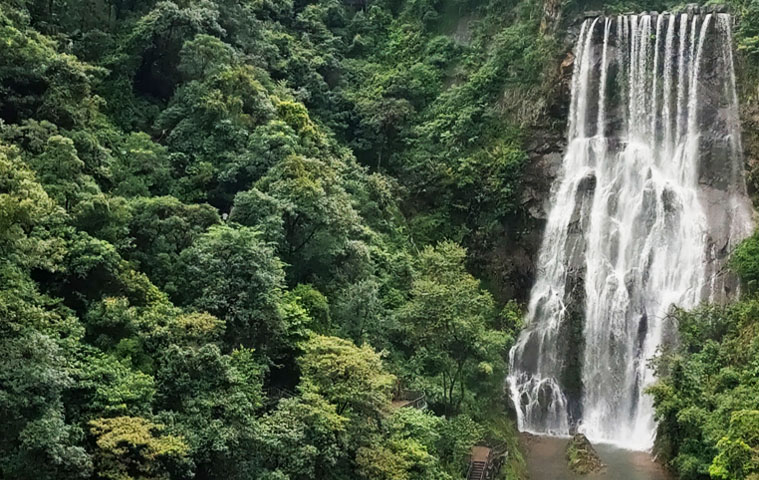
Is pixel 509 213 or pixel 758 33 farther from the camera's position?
pixel 509 213

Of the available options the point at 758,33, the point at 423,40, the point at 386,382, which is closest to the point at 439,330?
the point at 386,382

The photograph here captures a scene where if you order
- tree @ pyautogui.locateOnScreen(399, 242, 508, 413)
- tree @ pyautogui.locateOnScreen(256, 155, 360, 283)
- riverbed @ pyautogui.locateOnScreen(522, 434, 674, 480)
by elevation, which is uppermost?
tree @ pyautogui.locateOnScreen(256, 155, 360, 283)

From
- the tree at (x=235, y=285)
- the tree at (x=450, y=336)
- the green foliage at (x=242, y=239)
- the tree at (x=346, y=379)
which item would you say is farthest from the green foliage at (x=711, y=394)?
the tree at (x=235, y=285)

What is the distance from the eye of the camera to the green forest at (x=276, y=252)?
58.4 feet

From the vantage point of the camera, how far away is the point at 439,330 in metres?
26.1

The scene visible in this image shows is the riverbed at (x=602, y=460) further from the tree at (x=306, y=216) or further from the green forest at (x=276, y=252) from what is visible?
the tree at (x=306, y=216)

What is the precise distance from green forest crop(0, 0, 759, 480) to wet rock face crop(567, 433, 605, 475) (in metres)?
1.84

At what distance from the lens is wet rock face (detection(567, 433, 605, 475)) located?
25.2 metres

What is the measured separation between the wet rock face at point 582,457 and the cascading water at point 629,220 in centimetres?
271

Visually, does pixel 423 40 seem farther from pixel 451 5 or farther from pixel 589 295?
pixel 589 295

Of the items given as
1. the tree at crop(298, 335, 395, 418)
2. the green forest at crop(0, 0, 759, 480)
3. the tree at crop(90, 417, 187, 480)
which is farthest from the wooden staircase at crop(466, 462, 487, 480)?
the tree at crop(90, 417, 187, 480)

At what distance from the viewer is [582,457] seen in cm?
2567

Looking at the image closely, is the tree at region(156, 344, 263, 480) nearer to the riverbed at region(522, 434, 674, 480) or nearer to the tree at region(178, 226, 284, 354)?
the tree at region(178, 226, 284, 354)

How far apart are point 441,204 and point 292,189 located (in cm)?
1308
